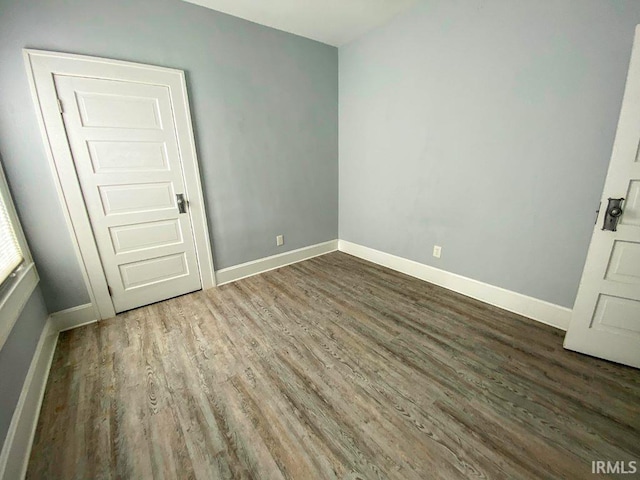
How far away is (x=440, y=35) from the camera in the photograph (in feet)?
7.75

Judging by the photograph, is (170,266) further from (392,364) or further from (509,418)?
(509,418)

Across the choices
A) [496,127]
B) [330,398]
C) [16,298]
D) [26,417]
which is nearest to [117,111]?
[16,298]

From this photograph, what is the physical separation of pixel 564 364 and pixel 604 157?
1454mm

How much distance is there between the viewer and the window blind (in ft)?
5.17

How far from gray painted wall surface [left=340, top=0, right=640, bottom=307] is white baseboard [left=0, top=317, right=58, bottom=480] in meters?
3.22

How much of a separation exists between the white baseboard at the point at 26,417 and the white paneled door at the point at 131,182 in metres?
0.68

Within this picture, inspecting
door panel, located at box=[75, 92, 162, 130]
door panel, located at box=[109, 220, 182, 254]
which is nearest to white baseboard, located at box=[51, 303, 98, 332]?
door panel, located at box=[109, 220, 182, 254]

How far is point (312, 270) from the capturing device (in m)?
3.32

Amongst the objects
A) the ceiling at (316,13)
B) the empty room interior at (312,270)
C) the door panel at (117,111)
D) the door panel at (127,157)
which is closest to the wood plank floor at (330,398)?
the empty room interior at (312,270)

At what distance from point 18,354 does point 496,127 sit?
3.69 metres

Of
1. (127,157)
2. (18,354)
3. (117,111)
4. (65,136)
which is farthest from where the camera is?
(127,157)

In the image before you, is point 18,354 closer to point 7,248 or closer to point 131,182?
point 7,248

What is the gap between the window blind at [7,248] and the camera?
1.57 meters

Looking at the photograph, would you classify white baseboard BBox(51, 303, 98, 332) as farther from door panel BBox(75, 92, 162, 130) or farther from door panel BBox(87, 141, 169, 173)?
door panel BBox(75, 92, 162, 130)
